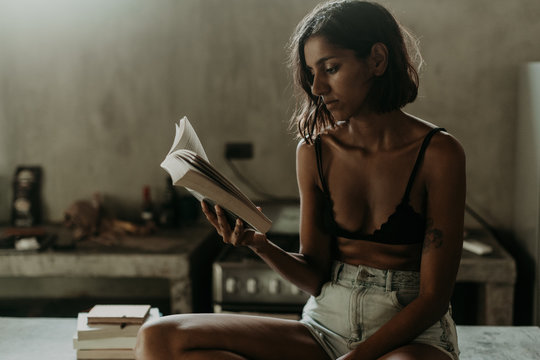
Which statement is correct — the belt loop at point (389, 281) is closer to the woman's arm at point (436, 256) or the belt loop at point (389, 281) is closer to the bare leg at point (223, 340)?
the woman's arm at point (436, 256)

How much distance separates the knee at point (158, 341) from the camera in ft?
4.12

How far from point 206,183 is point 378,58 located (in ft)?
1.59

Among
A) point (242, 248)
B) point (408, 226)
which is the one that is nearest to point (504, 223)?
point (242, 248)

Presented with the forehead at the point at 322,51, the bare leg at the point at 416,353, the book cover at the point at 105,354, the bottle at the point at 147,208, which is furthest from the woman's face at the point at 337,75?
the bottle at the point at 147,208

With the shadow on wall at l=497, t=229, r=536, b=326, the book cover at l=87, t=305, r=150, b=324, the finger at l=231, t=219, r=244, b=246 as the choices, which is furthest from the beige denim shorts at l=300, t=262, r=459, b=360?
the shadow on wall at l=497, t=229, r=536, b=326

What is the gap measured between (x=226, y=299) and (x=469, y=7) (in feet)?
5.44

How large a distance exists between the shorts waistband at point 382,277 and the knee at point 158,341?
15.9 inches

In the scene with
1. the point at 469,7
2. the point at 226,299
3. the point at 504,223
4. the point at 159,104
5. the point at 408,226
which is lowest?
the point at 226,299

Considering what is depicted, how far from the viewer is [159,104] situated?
281 centimetres

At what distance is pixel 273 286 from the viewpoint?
224 cm

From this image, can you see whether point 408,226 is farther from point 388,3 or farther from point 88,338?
point 388,3

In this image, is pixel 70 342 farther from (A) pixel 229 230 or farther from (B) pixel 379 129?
(B) pixel 379 129

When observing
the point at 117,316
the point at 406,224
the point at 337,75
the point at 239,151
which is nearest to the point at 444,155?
the point at 406,224

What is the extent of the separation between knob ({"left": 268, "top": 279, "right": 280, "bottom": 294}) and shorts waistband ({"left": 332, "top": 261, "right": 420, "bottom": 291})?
3.05 ft
